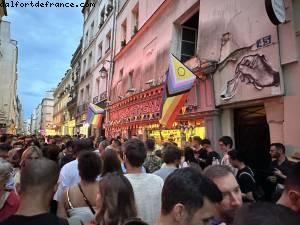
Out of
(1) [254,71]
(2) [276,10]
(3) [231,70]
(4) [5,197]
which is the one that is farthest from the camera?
(3) [231,70]

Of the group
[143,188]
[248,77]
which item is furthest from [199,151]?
[143,188]

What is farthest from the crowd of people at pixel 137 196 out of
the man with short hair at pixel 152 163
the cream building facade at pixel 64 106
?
the cream building facade at pixel 64 106

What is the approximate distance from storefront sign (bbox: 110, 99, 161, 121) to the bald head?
33.3ft

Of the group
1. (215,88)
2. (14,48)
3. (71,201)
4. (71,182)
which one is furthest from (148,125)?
(14,48)

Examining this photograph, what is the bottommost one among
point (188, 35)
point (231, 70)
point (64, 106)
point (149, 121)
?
point (149, 121)

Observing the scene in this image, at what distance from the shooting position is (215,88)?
8906mm

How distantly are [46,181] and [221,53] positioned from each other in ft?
24.3

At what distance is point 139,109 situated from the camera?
14.9m

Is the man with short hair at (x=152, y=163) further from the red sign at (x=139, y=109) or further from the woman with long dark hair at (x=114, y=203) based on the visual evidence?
the red sign at (x=139, y=109)

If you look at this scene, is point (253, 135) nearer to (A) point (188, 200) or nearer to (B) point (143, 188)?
(B) point (143, 188)

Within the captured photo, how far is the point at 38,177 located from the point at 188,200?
4.18 feet

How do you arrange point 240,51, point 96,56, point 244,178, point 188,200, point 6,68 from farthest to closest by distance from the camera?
point 6,68
point 96,56
point 240,51
point 244,178
point 188,200

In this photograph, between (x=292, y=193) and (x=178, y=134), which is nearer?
(x=292, y=193)

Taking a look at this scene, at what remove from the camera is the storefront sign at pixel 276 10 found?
19.5 ft
